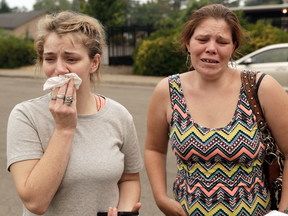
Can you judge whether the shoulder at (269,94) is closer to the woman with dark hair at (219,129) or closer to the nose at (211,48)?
the woman with dark hair at (219,129)

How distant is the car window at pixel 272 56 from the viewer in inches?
393

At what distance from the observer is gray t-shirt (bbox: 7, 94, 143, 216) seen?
1.65 m

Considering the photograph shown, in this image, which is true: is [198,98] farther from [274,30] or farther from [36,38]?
[274,30]

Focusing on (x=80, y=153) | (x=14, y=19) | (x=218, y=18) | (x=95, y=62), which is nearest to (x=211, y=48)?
(x=218, y=18)

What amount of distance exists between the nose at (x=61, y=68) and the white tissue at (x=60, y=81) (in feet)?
0.07

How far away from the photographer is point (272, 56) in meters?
10.2

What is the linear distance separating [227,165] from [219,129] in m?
0.21

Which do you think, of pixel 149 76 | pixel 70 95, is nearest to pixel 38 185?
pixel 70 95

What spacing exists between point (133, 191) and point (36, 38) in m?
1.06

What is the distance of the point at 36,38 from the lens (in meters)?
1.91

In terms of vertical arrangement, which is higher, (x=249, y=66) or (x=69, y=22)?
(x=69, y=22)

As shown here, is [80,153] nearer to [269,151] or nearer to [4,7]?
[269,151]

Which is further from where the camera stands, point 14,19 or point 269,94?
point 14,19

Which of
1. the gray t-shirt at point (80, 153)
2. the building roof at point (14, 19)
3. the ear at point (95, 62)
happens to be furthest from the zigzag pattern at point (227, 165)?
the building roof at point (14, 19)
